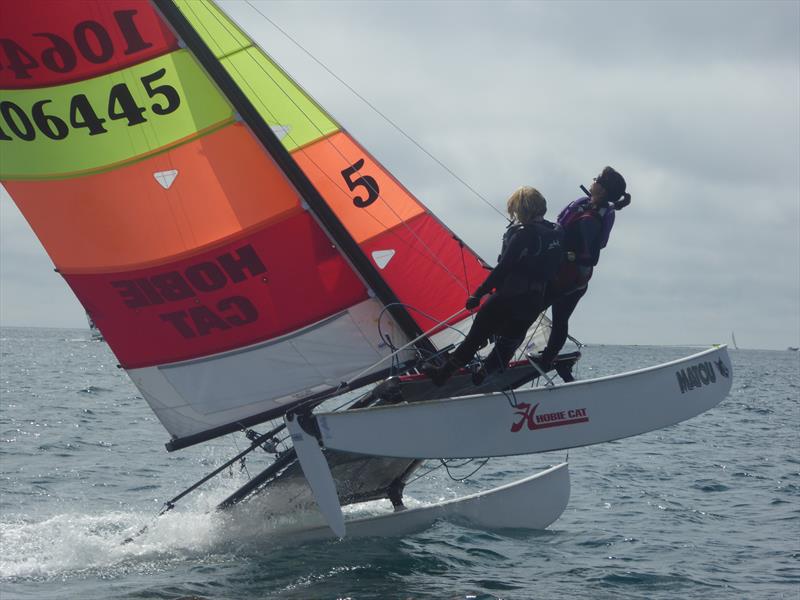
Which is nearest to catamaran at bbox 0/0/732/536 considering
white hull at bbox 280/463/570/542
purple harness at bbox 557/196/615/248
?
white hull at bbox 280/463/570/542

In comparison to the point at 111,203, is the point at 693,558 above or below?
below

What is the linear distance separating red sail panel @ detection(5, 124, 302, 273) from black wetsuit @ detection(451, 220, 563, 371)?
164cm

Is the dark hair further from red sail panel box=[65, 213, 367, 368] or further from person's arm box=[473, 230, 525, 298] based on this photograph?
red sail panel box=[65, 213, 367, 368]

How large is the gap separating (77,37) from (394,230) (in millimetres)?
2752

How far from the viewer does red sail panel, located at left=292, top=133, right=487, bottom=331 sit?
748 centimetres

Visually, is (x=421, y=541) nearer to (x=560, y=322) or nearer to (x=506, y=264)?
(x=560, y=322)

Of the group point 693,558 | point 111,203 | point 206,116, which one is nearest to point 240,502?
point 111,203

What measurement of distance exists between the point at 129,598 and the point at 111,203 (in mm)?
2909

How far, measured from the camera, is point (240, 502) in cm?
815

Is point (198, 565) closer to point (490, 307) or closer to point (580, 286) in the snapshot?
point (490, 307)

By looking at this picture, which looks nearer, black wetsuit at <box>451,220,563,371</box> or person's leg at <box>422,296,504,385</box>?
black wetsuit at <box>451,220,563,371</box>

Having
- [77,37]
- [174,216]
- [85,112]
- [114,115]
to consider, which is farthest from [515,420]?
[77,37]

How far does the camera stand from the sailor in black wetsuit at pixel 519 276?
643 cm

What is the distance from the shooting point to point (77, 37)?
6.91m
